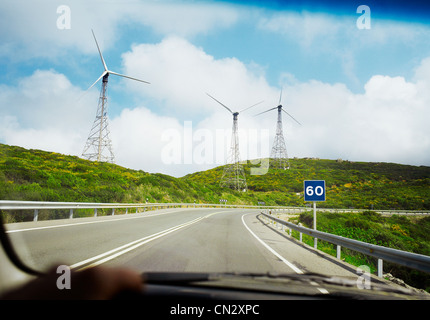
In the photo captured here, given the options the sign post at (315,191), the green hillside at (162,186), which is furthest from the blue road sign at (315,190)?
the green hillside at (162,186)

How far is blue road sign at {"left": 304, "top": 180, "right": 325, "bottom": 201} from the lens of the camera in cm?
1293

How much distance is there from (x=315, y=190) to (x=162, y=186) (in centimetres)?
3377

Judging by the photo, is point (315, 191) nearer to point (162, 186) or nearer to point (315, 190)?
point (315, 190)

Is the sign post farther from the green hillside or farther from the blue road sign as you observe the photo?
the green hillside

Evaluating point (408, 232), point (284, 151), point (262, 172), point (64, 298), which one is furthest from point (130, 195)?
point (262, 172)

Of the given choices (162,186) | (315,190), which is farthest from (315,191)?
(162,186)

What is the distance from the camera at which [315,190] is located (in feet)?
42.8

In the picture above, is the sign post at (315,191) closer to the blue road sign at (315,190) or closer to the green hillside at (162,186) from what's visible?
the blue road sign at (315,190)

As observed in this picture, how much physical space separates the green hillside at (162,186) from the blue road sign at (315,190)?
13185 mm

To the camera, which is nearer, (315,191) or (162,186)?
(315,191)

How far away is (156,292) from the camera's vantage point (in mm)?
3475

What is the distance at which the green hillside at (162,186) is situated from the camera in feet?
62.1
